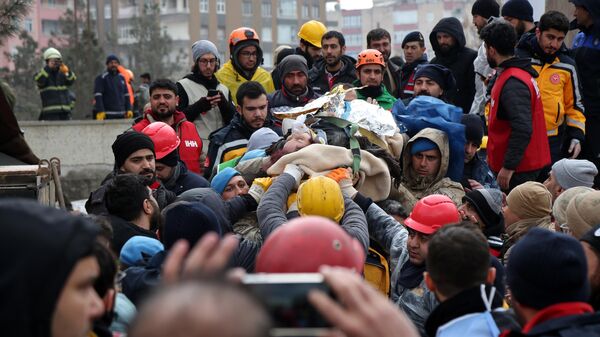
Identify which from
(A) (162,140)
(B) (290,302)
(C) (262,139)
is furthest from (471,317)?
(A) (162,140)

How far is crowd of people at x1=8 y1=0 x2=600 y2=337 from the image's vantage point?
240 cm

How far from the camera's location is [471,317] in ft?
12.4

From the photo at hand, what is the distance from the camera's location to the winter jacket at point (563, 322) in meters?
3.36

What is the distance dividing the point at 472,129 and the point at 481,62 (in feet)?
7.69

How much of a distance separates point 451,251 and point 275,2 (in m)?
96.5

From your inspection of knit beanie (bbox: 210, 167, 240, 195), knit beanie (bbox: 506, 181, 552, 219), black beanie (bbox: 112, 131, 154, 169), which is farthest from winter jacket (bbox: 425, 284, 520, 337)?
black beanie (bbox: 112, 131, 154, 169)

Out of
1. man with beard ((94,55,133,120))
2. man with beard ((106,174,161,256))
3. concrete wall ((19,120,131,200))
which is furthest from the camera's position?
man with beard ((94,55,133,120))

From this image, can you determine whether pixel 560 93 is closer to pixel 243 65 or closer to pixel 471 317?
pixel 243 65

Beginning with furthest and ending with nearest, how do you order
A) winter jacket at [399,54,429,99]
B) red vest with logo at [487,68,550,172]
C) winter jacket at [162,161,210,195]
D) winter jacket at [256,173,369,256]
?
1. winter jacket at [399,54,429,99]
2. red vest with logo at [487,68,550,172]
3. winter jacket at [162,161,210,195]
4. winter jacket at [256,173,369,256]

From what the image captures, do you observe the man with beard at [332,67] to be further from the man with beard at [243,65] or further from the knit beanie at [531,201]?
the knit beanie at [531,201]

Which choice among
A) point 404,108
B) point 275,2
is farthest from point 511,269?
point 275,2

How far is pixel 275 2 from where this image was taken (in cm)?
9900

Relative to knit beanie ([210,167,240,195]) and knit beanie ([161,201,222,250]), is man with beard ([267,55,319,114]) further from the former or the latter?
knit beanie ([161,201,222,250])

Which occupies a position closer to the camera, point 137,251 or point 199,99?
point 137,251
